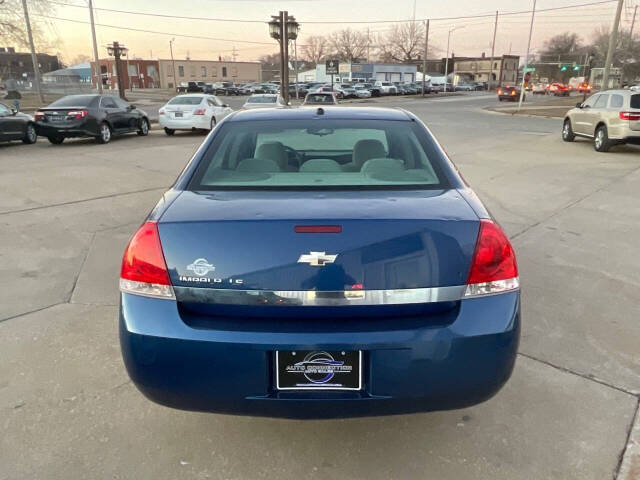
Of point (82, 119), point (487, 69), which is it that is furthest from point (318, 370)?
point (487, 69)

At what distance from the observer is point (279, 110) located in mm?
3346

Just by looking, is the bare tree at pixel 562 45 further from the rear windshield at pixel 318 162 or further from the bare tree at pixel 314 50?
the rear windshield at pixel 318 162

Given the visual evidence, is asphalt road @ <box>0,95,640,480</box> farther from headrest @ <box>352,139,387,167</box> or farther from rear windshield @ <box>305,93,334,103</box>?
rear windshield @ <box>305,93,334,103</box>

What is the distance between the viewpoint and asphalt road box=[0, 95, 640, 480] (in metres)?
2.29

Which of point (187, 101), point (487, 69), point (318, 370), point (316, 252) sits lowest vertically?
point (318, 370)

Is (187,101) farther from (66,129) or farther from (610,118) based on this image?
(610,118)

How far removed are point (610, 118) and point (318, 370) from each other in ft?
45.9

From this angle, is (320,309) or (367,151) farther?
(367,151)

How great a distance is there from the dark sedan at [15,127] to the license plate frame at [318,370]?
48.3 ft

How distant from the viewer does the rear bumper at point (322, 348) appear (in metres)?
1.89

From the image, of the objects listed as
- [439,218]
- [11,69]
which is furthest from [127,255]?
[11,69]

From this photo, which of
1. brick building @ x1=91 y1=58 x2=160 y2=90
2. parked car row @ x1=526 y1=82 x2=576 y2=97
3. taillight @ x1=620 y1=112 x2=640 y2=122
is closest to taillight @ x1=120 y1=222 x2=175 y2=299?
taillight @ x1=620 y1=112 x2=640 y2=122

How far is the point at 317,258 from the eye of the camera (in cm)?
188

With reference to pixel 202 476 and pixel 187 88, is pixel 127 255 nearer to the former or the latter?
pixel 202 476
